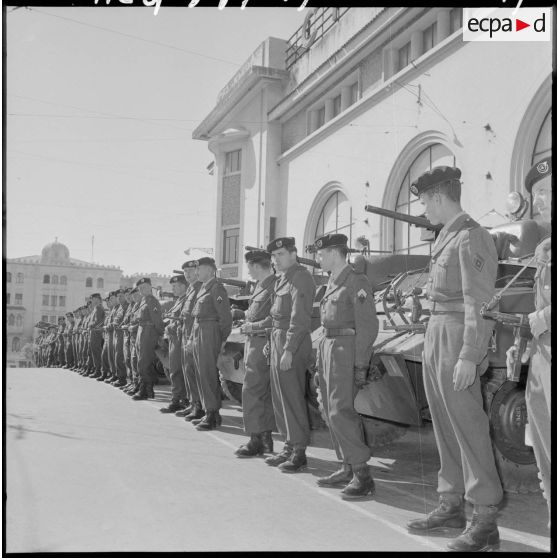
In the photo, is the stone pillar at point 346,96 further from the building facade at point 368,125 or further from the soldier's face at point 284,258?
the soldier's face at point 284,258

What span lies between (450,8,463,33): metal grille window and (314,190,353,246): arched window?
4929 mm

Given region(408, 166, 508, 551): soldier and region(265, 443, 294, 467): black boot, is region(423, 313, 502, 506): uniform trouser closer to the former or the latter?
region(408, 166, 508, 551): soldier

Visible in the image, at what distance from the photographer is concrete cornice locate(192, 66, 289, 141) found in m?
20.3

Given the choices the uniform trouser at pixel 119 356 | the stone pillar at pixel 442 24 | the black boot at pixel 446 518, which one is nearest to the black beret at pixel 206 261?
the black boot at pixel 446 518

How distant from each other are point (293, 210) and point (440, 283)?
16.6m

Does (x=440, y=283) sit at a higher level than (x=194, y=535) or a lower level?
higher

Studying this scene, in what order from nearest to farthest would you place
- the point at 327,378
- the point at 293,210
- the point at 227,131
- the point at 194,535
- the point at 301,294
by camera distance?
the point at 194,535, the point at 327,378, the point at 301,294, the point at 293,210, the point at 227,131

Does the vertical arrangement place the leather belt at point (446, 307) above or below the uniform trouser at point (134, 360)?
above

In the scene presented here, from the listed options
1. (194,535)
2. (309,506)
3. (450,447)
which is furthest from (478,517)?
(194,535)

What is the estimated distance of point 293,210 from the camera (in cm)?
2033

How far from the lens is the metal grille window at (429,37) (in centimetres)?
1381

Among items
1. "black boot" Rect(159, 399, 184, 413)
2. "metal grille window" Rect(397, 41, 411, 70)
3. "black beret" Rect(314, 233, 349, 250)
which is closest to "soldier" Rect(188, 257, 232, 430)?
"black boot" Rect(159, 399, 184, 413)

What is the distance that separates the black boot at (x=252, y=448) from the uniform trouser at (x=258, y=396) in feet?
0.30

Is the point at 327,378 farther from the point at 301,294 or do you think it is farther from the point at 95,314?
the point at 95,314
